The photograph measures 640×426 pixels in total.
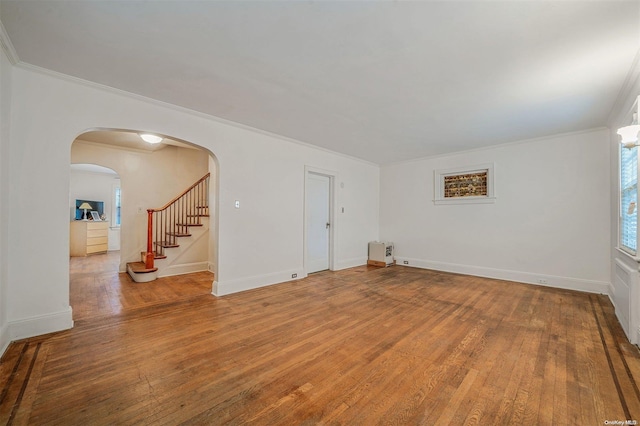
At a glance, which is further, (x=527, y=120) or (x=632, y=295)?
(x=527, y=120)

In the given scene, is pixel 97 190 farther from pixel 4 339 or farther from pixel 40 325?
pixel 4 339

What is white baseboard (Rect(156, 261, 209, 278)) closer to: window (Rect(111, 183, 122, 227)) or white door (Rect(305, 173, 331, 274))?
white door (Rect(305, 173, 331, 274))

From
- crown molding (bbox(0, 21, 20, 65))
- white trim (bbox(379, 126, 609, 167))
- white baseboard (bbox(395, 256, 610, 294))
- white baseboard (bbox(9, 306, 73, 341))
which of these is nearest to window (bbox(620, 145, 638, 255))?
white trim (bbox(379, 126, 609, 167))

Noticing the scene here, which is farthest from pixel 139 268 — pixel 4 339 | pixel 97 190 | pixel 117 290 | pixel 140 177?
pixel 97 190

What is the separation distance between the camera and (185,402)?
166 centimetres

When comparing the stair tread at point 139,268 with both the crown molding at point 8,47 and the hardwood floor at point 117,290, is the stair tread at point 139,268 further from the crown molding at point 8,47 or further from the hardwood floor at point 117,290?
the crown molding at point 8,47

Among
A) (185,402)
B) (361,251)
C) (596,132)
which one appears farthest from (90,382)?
(596,132)

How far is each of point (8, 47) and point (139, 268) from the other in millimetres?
3775

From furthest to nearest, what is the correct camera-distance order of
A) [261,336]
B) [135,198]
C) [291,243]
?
[135,198] → [291,243] → [261,336]

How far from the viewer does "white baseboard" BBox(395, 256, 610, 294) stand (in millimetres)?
4109

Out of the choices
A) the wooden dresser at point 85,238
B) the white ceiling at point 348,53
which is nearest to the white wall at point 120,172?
the white ceiling at point 348,53

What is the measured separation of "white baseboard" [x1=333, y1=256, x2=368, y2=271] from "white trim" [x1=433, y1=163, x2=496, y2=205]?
2.22 metres

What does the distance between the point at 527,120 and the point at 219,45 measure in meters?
4.25

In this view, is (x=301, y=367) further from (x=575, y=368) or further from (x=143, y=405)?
(x=575, y=368)
